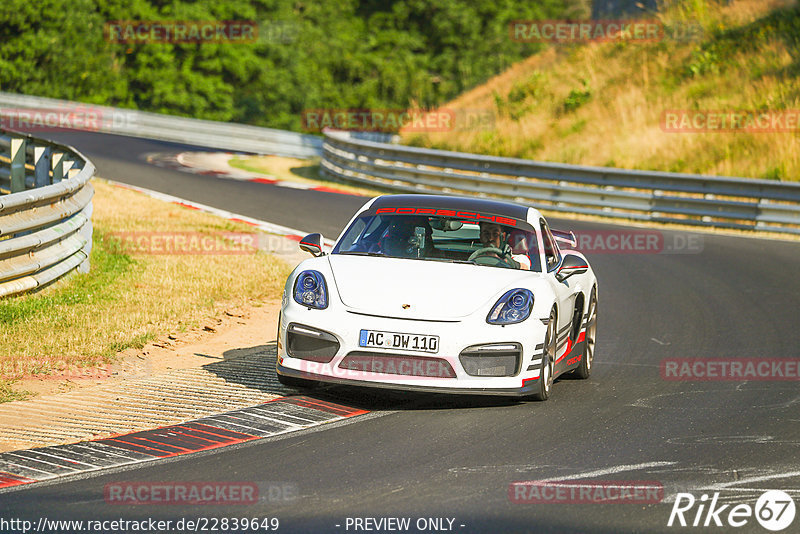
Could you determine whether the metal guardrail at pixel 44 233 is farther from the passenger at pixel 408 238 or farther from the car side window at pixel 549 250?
the car side window at pixel 549 250

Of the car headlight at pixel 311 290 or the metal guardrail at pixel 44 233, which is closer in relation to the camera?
the car headlight at pixel 311 290

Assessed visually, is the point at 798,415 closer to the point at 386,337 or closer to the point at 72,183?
the point at 386,337

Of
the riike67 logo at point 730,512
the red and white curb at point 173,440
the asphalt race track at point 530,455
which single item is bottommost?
the red and white curb at point 173,440

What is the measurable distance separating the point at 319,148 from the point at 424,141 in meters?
7.49

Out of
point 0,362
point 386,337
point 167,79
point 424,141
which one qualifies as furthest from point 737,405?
point 167,79

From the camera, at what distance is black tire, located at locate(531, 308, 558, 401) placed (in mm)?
7691

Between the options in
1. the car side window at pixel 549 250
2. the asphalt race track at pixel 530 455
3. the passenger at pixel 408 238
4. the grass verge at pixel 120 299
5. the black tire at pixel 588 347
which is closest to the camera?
the asphalt race track at pixel 530 455

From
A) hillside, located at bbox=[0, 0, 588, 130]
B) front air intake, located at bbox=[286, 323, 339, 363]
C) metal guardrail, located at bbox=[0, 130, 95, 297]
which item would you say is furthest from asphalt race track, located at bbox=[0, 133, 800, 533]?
hillside, located at bbox=[0, 0, 588, 130]

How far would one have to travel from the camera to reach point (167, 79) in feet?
198

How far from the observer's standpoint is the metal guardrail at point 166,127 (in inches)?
1539

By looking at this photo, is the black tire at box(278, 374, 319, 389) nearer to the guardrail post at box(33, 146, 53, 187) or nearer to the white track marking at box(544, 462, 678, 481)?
the white track marking at box(544, 462, 678, 481)

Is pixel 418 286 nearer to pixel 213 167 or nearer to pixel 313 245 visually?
pixel 313 245

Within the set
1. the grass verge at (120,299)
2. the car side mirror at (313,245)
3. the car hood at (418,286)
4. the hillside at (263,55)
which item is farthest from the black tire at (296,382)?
the hillside at (263,55)

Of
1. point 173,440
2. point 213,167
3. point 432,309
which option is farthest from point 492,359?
point 213,167
